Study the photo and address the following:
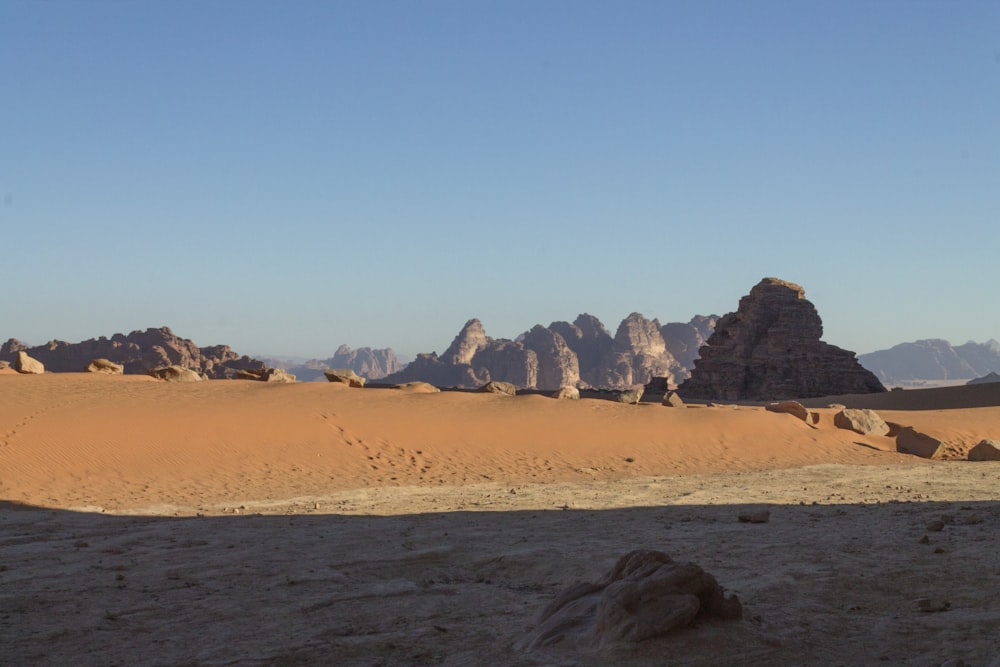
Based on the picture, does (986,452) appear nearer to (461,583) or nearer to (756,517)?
(756,517)

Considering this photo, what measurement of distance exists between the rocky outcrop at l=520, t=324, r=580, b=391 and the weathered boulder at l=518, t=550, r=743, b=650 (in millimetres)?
101573

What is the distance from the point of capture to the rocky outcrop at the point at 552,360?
10994cm

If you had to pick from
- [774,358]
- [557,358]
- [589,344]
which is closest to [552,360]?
[557,358]

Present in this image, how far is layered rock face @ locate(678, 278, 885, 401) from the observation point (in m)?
51.0

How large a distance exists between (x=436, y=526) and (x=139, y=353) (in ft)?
178

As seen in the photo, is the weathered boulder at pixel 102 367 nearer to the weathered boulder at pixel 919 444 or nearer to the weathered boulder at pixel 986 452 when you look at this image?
the weathered boulder at pixel 919 444

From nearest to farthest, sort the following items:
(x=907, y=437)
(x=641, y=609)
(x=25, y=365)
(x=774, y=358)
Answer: (x=641, y=609) < (x=907, y=437) < (x=25, y=365) < (x=774, y=358)

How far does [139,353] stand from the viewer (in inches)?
2338

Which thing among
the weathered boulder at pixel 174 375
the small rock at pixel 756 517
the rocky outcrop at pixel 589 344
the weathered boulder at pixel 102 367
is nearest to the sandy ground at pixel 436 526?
the small rock at pixel 756 517

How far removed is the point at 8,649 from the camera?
17.9 feet

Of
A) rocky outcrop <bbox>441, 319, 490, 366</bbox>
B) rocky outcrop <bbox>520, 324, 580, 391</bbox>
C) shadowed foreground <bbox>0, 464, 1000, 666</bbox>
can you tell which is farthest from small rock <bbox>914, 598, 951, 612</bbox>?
rocky outcrop <bbox>441, 319, 490, 366</bbox>

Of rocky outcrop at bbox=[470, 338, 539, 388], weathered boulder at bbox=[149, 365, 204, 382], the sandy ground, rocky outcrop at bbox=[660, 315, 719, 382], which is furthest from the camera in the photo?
rocky outcrop at bbox=[660, 315, 719, 382]

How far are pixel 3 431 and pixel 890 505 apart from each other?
51.4 ft

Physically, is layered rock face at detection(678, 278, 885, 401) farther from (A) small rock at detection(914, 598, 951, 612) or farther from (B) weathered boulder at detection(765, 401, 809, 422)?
(A) small rock at detection(914, 598, 951, 612)
